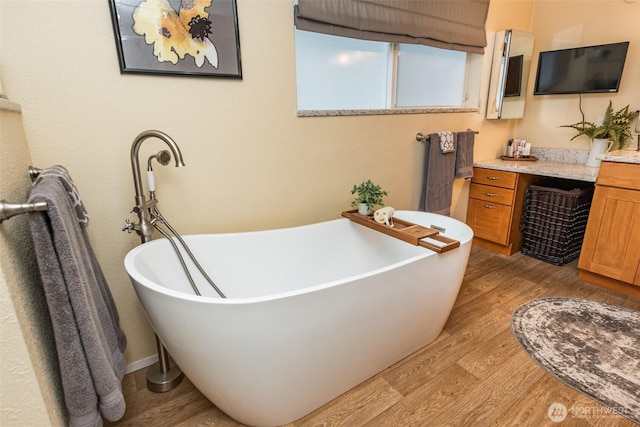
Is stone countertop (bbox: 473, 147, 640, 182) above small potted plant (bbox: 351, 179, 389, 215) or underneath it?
above

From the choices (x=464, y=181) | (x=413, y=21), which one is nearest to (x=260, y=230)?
(x=413, y=21)

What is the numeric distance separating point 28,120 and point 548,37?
12.5ft

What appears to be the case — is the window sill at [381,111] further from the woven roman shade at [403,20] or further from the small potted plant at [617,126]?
the small potted plant at [617,126]

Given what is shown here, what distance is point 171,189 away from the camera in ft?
5.39

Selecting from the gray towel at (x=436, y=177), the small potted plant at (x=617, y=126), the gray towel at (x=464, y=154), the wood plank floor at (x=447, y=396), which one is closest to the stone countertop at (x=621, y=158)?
the small potted plant at (x=617, y=126)

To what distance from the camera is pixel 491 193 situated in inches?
113

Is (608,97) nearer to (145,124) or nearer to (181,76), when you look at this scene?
(181,76)

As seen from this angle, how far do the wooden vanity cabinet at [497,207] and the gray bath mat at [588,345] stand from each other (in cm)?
76

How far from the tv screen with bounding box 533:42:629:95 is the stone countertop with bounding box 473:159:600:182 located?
60cm

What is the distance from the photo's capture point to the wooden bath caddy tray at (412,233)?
1.54m

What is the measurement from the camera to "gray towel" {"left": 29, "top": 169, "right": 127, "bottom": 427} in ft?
→ 2.68

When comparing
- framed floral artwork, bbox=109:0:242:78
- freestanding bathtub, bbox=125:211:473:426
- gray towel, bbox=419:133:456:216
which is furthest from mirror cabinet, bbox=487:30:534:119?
framed floral artwork, bbox=109:0:242:78

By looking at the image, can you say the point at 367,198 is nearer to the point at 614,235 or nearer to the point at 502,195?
the point at 502,195

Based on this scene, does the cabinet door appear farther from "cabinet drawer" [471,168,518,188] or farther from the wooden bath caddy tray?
the wooden bath caddy tray
